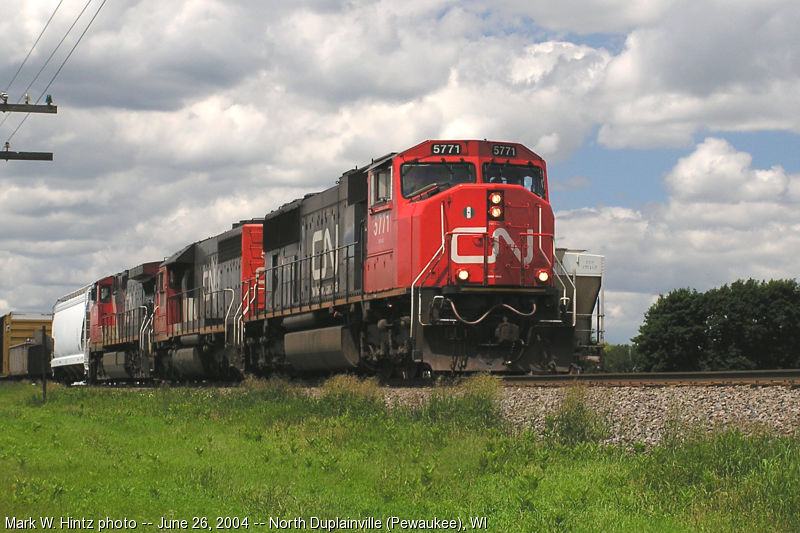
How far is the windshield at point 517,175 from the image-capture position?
55.9 feet

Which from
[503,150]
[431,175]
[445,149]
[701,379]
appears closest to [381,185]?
[431,175]

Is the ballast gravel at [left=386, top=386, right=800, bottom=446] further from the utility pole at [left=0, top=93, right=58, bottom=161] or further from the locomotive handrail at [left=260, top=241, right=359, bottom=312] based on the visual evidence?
the utility pole at [left=0, top=93, right=58, bottom=161]

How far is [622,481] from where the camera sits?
26.3 feet

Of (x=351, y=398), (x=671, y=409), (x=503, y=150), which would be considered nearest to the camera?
(x=671, y=409)

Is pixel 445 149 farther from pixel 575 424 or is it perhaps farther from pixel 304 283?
pixel 575 424

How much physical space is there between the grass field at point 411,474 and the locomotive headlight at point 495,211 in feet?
12.1

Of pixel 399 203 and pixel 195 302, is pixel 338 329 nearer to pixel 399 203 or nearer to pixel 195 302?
pixel 399 203

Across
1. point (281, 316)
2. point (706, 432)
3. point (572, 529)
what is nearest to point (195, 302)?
point (281, 316)


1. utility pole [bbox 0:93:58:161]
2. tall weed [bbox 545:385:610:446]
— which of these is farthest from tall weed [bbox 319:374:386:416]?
utility pole [bbox 0:93:58:161]

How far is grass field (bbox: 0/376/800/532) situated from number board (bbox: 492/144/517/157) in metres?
4.95

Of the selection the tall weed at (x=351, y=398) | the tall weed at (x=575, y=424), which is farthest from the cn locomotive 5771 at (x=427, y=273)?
the tall weed at (x=575, y=424)

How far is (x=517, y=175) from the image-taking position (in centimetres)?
1733

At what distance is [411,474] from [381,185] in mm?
9624

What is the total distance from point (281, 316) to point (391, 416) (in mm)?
10164
